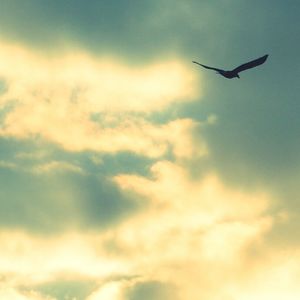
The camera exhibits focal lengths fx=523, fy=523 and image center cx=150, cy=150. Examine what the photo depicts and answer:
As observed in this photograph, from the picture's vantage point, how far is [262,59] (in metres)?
45.1

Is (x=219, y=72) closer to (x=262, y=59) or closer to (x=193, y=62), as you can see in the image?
(x=262, y=59)

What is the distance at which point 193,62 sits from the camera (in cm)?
3941

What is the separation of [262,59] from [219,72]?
3.85 meters

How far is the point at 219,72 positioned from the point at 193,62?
7.36 metres

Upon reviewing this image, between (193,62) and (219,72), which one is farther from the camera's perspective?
(219,72)

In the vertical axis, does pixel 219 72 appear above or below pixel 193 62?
above

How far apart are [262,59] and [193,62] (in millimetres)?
8666

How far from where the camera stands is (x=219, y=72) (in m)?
46.2

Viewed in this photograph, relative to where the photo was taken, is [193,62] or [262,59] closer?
[193,62]

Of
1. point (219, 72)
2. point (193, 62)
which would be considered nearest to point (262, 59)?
point (219, 72)

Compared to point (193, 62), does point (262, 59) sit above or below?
above
